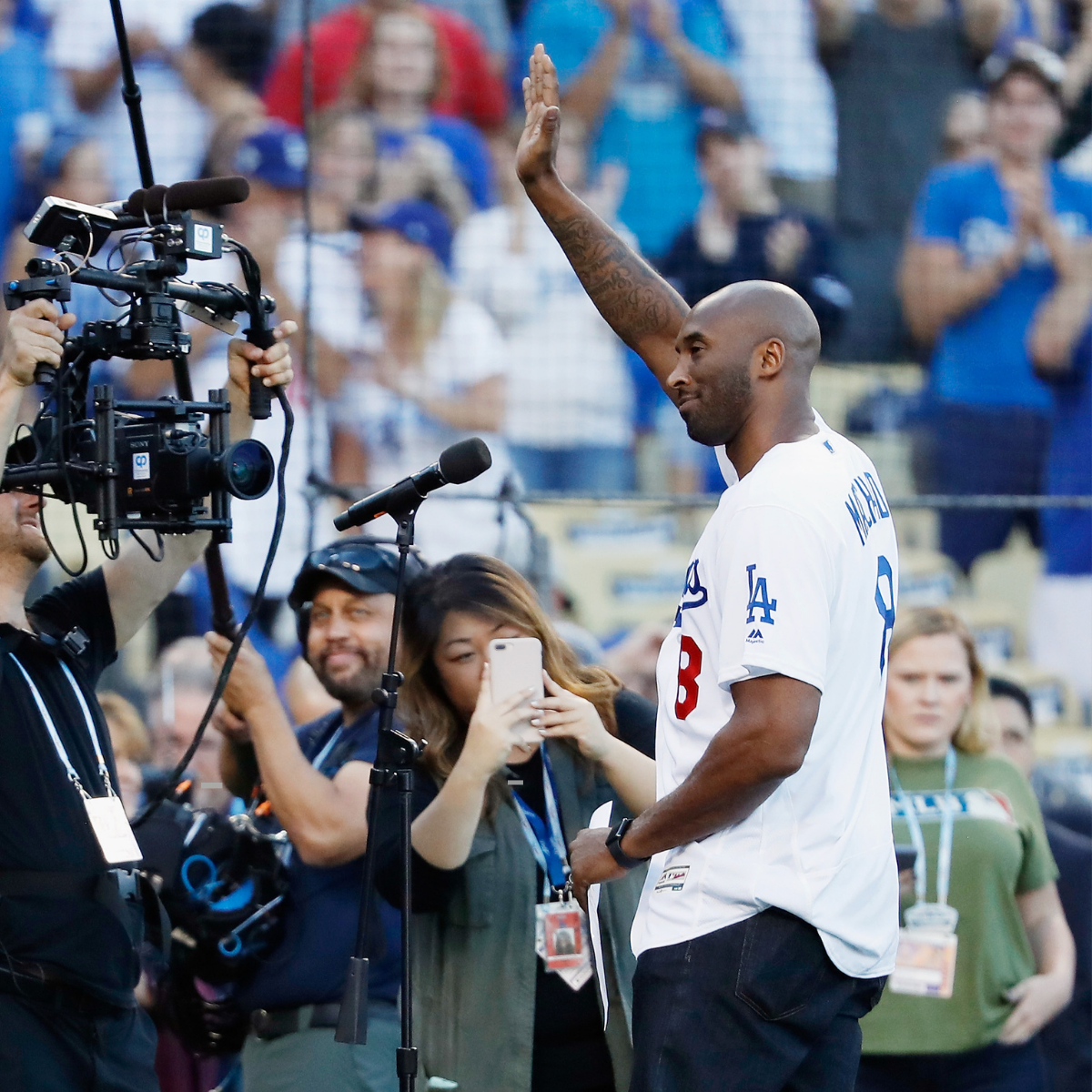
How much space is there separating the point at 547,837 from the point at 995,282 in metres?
4.91

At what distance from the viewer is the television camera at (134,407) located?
270 centimetres

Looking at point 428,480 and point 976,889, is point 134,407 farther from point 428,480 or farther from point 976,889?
point 976,889

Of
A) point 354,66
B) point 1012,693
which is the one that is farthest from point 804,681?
point 354,66

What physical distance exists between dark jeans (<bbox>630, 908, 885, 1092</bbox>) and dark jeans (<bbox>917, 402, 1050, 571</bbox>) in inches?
197

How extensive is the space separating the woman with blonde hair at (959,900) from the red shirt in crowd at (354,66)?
3.74 metres

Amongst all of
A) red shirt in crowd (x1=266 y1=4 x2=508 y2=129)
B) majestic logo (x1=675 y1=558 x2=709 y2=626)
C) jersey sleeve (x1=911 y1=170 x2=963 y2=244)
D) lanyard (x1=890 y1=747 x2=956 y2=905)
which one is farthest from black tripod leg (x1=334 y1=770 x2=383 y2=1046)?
jersey sleeve (x1=911 y1=170 x2=963 y2=244)

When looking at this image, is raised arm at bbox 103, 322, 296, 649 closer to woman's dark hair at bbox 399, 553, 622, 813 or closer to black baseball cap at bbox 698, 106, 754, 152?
woman's dark hair at bbox 399, 553, 622, 813

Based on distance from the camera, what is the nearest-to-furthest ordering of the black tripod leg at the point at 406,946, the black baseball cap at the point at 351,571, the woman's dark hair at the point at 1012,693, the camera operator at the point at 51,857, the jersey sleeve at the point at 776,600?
the jersey sleeve at the point at 776,600
the black tripod leg at the point at 406,946
the camera operator at the point at 51,857
the black baseball cap at the point at 351,571
the woman's dark hair at the point at 1012,693

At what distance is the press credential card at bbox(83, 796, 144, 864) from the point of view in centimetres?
272

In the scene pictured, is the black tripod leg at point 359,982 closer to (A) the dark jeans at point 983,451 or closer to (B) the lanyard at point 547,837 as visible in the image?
(B) the lanyard at point 547,837

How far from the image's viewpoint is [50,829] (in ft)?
9.09

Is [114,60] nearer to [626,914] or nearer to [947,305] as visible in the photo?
[947,305]

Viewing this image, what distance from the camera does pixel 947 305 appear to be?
7152 mm

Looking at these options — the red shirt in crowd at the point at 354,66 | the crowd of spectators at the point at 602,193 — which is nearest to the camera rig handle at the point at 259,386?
the crowd of spectators at the point at 602,193
